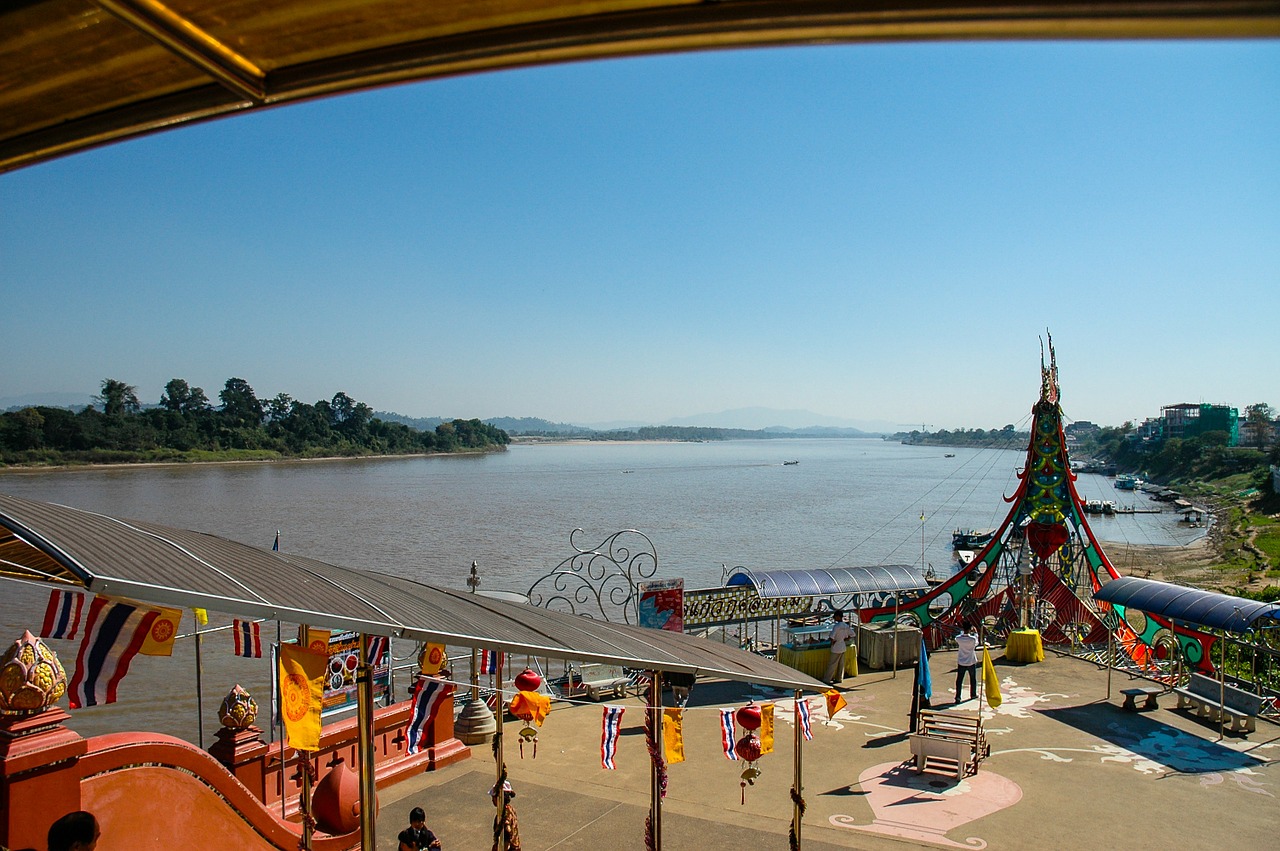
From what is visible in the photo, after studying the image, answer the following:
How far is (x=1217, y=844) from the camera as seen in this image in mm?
9164

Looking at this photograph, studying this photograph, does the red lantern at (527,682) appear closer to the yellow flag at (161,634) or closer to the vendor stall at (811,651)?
the yellow flag at (161,634)

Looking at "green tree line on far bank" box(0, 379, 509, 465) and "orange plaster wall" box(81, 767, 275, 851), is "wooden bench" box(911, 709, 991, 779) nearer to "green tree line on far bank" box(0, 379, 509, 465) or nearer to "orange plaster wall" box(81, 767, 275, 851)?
"orange plaster wall" box(81, 767, 275, 851)

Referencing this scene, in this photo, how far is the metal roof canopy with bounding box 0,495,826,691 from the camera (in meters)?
3.64

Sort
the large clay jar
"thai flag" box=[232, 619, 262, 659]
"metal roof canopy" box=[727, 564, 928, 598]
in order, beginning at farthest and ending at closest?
"metal roof canopy" box=[727, 564, 928, 598] < "thai flag" box=[232, 619, 262, 659] < the large clay jar

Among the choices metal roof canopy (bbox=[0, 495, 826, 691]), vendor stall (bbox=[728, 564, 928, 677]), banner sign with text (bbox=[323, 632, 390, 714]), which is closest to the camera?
metal roof canopy (bbox=[0, 495, 826, 691])

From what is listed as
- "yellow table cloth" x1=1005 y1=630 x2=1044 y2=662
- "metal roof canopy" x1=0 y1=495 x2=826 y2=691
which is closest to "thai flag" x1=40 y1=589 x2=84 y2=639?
"metal roof canopy" x1=0 y1=495 x2=826 y2=691

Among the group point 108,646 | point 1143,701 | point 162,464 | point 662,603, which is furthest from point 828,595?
point 162,464

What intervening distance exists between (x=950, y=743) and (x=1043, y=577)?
8903mm

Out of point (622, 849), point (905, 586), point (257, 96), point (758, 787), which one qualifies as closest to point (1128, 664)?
point (905, 586)

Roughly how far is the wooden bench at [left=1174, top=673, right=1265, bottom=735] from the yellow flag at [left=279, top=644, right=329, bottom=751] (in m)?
13.3

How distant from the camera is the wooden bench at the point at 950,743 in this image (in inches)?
435

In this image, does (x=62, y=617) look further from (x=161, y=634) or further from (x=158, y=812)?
(x=161, y=634)

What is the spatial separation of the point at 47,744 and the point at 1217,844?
1125 cm

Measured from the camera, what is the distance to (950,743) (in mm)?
11023
